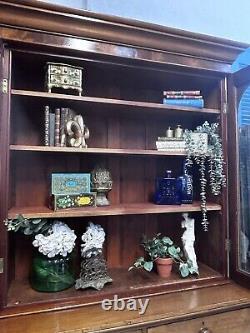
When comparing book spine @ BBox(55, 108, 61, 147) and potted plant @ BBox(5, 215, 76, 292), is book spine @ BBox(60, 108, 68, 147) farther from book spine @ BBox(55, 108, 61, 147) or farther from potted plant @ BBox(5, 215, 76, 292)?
potted plant @ BBox(5, 215, 76, 292)

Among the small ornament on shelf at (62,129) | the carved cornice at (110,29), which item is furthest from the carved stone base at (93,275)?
the carved cornice at (110,29)

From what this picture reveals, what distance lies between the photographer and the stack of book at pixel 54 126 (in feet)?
4.08

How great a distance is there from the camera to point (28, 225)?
3.79 ft

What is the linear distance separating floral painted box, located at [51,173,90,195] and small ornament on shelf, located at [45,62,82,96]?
402mm

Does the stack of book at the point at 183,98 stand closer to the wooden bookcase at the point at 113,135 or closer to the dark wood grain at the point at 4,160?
the wooden bookcase at the point at 113,135

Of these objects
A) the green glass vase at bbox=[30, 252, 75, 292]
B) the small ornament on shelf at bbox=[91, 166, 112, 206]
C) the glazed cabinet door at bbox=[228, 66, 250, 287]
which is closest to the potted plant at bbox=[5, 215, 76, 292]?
the green glass vase at bbox=[30, 252, 75, 292]

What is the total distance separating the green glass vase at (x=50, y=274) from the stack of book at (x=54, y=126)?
1.74 feet

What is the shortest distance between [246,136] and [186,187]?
40 cm

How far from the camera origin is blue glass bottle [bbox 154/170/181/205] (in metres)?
1.46

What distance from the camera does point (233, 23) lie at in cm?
184

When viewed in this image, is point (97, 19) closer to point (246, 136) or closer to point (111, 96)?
point (111, 96)

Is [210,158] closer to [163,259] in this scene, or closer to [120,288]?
[163,259]

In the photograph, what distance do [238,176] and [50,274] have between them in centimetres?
101

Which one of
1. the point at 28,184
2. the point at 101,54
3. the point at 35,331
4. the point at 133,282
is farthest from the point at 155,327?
the point at 101,54
